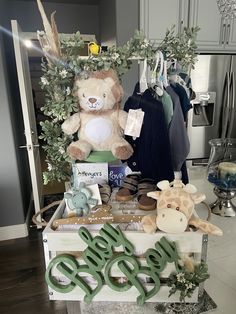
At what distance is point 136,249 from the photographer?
0.74m

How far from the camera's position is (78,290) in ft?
2.55

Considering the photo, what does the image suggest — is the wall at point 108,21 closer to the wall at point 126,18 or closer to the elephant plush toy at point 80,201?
the wall at point 126,18

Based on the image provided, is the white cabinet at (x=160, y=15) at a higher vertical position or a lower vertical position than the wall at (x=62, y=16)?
lower

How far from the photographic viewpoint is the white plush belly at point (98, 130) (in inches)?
35.9

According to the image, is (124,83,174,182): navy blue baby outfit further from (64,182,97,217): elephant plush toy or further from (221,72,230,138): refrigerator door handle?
(221,72,230,138): refrigerator door handle

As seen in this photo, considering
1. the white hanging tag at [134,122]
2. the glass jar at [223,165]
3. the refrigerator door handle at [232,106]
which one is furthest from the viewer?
the refrigerator door handle at [232,106]

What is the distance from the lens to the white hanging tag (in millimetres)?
934

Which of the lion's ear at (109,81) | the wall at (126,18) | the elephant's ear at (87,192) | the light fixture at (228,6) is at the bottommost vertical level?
the elephant's ear at (87,192)

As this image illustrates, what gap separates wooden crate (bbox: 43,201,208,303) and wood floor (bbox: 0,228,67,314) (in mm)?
875

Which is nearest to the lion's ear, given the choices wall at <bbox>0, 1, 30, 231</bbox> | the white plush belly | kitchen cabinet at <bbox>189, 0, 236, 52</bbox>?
the white plush belly

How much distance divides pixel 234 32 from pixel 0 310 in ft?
10.0

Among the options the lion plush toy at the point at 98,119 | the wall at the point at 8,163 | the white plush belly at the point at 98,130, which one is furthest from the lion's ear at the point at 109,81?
the wall at the point at 8,163

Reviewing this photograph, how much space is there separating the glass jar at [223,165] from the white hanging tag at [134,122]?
1.96ft

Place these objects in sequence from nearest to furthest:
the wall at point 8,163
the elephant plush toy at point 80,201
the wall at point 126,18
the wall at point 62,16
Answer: the elephant plush toy at point 80,201
the wall at point 8,163
the wall at point 126,18
the wall at point 62,16
